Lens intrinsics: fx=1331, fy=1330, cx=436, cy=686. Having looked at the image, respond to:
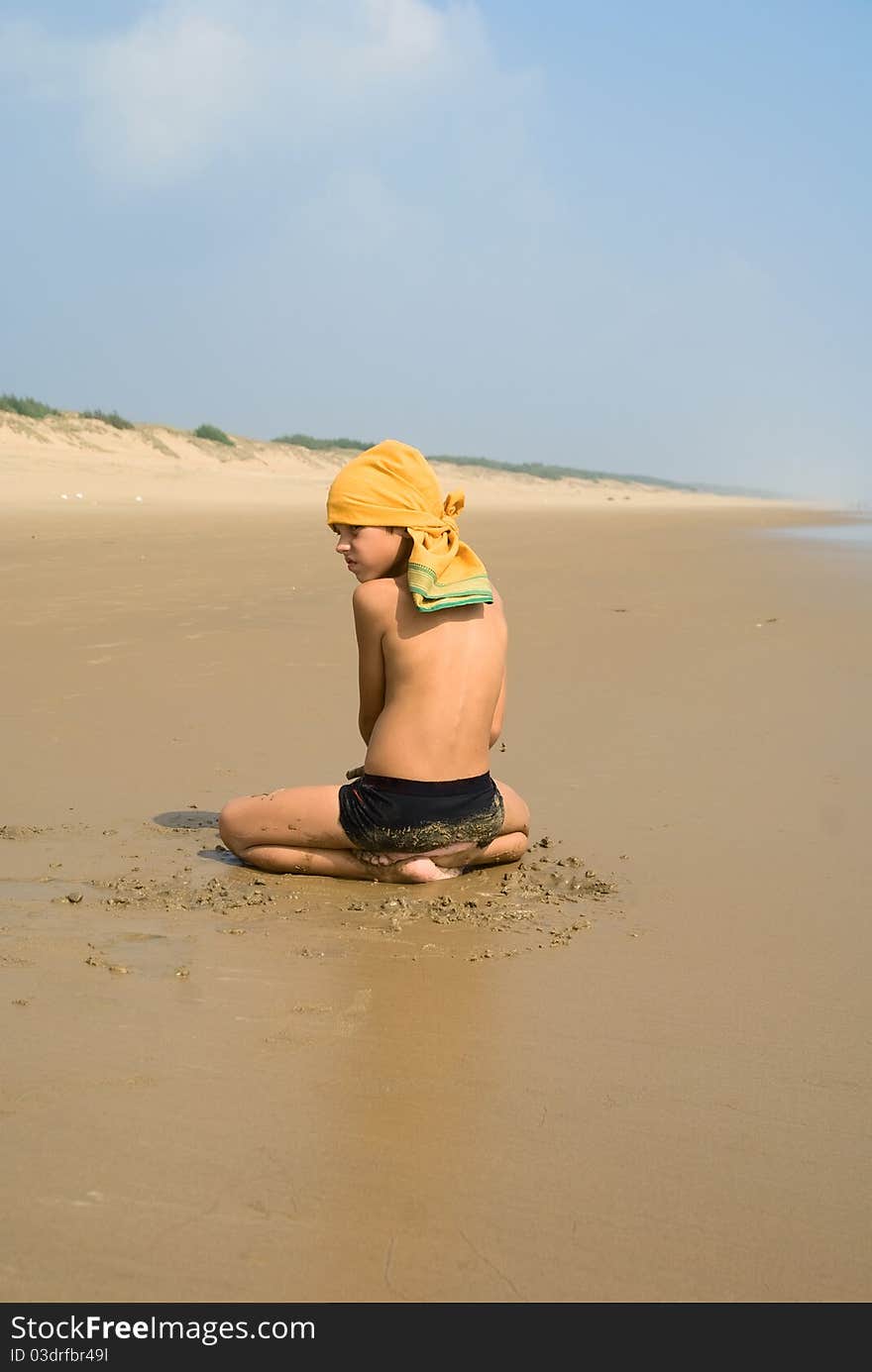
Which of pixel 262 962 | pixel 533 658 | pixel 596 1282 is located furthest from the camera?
pixel 533 658

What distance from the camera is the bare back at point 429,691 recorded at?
3670 mm

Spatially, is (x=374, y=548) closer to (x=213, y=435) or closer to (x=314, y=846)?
(x=314, y=846)

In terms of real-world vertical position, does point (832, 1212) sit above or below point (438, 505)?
below

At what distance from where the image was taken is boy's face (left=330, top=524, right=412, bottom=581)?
12.2ft

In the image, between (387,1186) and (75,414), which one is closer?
(387,1186)

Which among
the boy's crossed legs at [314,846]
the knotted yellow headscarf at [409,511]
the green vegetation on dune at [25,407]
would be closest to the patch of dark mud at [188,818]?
the boy's crossed legs at [314,846]

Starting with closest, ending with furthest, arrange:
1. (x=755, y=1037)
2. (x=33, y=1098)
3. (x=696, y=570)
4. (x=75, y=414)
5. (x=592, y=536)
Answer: (x=33, y=1098) < (x=755, y=1037) < (x=696, y=570) < (x=592, y=536) < (x=75, y=414)

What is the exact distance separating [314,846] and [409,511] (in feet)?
3.21

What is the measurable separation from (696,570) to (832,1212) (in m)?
10.9

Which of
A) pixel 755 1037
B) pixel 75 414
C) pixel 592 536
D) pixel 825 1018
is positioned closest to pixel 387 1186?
pixel 755 1037

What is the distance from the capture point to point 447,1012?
8.96ft

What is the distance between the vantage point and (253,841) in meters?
3.77

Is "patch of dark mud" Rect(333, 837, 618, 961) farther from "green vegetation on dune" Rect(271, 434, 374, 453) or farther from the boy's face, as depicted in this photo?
"green vegetation on dune" Rect(271, 434, 374, 453)

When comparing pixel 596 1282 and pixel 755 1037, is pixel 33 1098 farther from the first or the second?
pixel 755 1037
